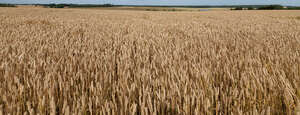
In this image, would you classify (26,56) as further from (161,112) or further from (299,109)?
(299,109)

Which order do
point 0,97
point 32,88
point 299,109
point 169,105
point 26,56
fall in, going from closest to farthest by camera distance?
1. point 299,109
2. point 169,105
3. point 0,97
4. point 32,88
5. point 26,56

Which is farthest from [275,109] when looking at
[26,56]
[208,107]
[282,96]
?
[26,56]

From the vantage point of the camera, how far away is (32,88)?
1.12 metres

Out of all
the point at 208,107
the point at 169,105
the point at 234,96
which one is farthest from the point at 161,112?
the point at 234,96

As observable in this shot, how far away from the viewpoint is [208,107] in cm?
84

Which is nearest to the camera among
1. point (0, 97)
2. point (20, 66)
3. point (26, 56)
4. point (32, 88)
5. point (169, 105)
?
point (169, 105)

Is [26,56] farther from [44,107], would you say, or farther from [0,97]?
[44,107]

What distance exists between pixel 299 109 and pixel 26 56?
1.89 meters

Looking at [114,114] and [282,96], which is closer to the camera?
[114,114]

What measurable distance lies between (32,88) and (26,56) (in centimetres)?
86

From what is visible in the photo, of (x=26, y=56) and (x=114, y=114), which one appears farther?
(x=26, y=56)

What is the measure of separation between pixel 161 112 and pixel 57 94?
52cm

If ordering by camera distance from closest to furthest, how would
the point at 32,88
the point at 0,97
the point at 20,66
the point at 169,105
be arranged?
1. the point at 169,105
2. the point at 0,97
3. the point at 32,88
4. the point at 20,66

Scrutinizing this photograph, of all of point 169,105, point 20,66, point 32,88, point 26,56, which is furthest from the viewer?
point 26,56
